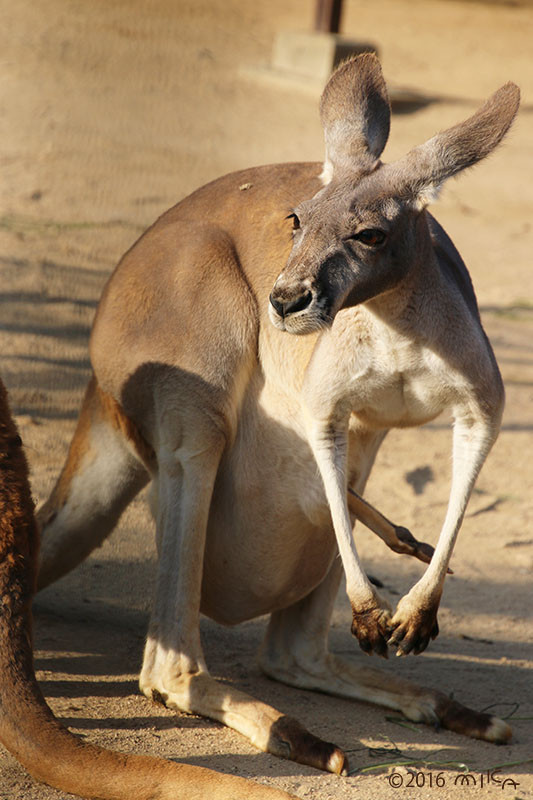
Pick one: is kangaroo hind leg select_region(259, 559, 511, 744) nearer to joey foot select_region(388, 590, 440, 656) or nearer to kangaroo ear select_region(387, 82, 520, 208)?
joey foot select_region(388, 590, 440, 656)

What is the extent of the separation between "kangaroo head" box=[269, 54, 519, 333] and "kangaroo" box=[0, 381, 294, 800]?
83 centimetres

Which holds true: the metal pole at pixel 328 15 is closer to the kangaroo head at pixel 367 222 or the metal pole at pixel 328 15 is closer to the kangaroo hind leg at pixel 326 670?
the kangaroo hind leg at pixel 326 670

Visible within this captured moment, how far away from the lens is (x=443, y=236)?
9.99 ft

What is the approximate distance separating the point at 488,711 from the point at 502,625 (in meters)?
0.70

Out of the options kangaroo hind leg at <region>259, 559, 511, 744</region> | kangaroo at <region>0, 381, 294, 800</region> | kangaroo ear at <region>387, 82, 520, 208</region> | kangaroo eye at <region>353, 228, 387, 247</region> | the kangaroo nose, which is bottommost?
kangaroo hind leg at <region>259, 559, 511, 744</region>

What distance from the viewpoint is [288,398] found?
3.08 meters

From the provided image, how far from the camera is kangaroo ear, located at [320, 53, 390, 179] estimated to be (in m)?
2.73

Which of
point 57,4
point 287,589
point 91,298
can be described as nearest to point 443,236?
point 287,589

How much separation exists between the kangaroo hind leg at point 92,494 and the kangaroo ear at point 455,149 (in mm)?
1240

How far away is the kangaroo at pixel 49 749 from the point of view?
2266 millimetres

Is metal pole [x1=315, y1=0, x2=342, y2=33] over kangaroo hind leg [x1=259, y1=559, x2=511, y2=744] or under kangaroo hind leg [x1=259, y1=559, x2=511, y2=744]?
over

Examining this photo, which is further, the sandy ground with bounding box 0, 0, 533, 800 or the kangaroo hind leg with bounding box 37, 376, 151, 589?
the kangaroo hind leg with bounding box 37, 376, 151, 589

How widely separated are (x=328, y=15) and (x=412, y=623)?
32.2 feet

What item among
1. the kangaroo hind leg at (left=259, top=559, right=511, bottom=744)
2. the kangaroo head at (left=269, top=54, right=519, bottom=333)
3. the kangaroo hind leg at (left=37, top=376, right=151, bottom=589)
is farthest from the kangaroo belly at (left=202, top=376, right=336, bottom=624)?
the kangaroo head at (left=269, top=54, right=519, bottom=333)
